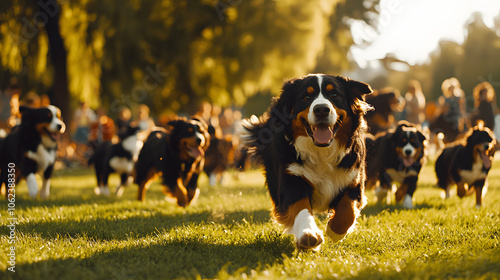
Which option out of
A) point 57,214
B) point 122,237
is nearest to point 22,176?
point 57,214

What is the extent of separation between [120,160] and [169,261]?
18.0 feet

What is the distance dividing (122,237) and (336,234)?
1.96 metres

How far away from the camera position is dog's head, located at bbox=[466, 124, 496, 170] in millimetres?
6414

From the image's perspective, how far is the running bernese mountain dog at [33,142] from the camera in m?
6.81

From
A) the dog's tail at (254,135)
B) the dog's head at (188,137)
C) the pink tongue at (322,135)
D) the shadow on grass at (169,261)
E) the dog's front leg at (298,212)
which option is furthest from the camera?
the dog's head at (188,137)

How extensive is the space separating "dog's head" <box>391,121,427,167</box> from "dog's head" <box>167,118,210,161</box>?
2.77m

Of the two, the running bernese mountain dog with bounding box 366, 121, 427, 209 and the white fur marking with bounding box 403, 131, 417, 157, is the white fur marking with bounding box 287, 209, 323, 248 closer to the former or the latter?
the running bernese mountain dog with bounding box 366, 121, 427, 209

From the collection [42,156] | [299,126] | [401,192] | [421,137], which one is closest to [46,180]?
[42,156]

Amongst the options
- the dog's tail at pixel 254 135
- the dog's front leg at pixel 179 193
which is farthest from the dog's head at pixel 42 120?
the dog's tail at pixel 254 135

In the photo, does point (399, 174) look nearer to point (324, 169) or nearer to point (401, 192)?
point (401, 192)

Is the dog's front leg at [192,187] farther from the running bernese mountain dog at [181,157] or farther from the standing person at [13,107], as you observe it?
the standing person at [13,107]

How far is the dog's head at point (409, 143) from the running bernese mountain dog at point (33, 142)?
4957 mm

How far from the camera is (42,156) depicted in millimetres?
6953

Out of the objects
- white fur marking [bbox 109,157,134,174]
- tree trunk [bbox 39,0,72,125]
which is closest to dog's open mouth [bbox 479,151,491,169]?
white fur marking [bbox 109,157,134,174]
